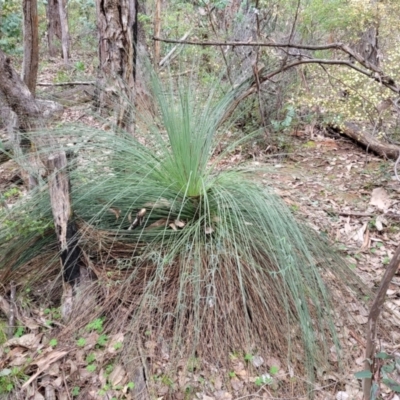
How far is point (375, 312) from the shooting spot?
114 centimetres

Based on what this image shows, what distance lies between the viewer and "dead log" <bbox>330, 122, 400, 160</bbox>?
3.17m

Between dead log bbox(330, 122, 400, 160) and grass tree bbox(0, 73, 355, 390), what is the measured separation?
6.46 feet

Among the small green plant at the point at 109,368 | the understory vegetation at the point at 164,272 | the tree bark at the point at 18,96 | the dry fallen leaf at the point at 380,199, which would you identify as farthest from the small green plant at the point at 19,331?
the dry fallen leaf at the point at 380,199

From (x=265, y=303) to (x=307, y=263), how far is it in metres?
0.24

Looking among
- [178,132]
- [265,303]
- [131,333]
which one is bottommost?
[131,333]

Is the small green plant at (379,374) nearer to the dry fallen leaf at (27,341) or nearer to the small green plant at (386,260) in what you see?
the small green plant at (386,260)

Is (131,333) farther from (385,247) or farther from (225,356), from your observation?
(385,247)

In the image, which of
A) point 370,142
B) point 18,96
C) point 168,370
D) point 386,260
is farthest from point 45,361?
point 370,142

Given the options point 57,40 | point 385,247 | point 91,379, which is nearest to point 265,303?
point 91,379

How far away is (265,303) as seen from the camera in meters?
1.40

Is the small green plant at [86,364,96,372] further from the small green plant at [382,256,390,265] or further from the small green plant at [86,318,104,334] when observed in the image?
the small green plant at [382,256,390,265]

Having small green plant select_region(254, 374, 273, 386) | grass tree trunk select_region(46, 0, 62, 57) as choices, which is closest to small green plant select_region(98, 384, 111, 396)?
small green plant select_region(254, 374, 273, 386)

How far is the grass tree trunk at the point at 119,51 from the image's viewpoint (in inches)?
73.2

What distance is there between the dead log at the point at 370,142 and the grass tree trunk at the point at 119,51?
2.05 m
